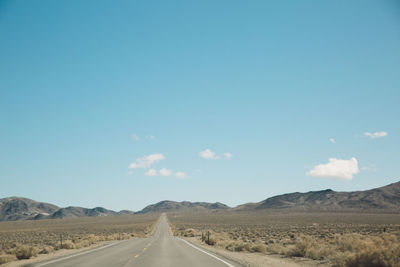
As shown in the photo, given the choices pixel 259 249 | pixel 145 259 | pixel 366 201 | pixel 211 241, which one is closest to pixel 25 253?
pixel 145 259

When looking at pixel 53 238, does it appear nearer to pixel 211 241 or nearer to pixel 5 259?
pixel 211 241

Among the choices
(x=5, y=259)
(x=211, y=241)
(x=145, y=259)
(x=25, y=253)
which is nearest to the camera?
(x=145, y=259)

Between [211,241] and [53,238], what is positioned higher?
[53,238]

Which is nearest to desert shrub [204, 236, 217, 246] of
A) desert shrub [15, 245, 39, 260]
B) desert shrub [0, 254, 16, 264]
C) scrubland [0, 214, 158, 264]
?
scrubland [0, 214, 158, 264]

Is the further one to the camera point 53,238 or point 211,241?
point 53,238

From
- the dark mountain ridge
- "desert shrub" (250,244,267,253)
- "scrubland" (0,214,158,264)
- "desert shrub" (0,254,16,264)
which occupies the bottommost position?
"desert shrub" (250,244,267,253)

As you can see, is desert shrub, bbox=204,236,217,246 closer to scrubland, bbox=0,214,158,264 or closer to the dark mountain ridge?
scrubland, bbox=0,214,158,264

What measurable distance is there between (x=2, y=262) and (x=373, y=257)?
1662 cm

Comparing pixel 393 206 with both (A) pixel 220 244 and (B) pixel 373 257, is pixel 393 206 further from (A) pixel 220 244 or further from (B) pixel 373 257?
(B) pixel 373 257

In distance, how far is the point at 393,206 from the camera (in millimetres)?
153250

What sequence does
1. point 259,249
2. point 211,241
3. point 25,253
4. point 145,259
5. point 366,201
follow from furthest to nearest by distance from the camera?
1. point 366,201
2. point 211,241
3. point 259,249
4. point 25,253
5. point 145,259

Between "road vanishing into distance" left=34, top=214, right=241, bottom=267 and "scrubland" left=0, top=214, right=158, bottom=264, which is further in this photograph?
"scrubland" left=0, top=214, right=158, bottom=264

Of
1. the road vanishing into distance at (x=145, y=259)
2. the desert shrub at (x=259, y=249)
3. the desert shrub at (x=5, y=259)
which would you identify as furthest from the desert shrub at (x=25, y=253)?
the desert shrub at (x=259, y=249)

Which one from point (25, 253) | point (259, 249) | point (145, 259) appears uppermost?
point (25, 253)
